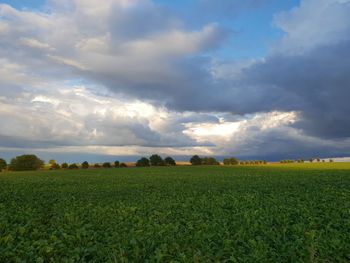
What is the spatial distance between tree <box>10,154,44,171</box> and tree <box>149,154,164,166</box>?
34.5 metres

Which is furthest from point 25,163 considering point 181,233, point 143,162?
point 181,233

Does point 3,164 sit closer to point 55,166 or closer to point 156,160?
point 55,166

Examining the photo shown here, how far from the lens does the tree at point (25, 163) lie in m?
101

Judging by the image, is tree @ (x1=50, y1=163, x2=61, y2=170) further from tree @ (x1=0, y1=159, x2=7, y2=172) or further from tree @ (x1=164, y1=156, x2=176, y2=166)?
tree @ (x1=164, y1=156, x2=176, y2=166)

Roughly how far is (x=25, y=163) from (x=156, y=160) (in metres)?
39.3

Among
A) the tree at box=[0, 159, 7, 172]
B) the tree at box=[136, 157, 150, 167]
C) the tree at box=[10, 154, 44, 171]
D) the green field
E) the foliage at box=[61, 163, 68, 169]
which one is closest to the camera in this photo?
the green field

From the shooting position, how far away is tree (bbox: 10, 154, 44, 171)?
10144 cm

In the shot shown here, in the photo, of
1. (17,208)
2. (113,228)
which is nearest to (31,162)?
(17,208)

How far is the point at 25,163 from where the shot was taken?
101812 millimetres

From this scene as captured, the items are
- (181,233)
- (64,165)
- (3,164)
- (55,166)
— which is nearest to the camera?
(181,233)

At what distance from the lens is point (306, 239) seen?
449 inches

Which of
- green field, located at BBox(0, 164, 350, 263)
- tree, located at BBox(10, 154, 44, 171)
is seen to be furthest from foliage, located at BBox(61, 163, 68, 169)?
green field, located at BBox(0, 164, 350, 263)

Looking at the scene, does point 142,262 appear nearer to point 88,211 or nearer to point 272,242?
point 272,242

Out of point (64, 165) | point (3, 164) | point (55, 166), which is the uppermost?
point (3, 164)
